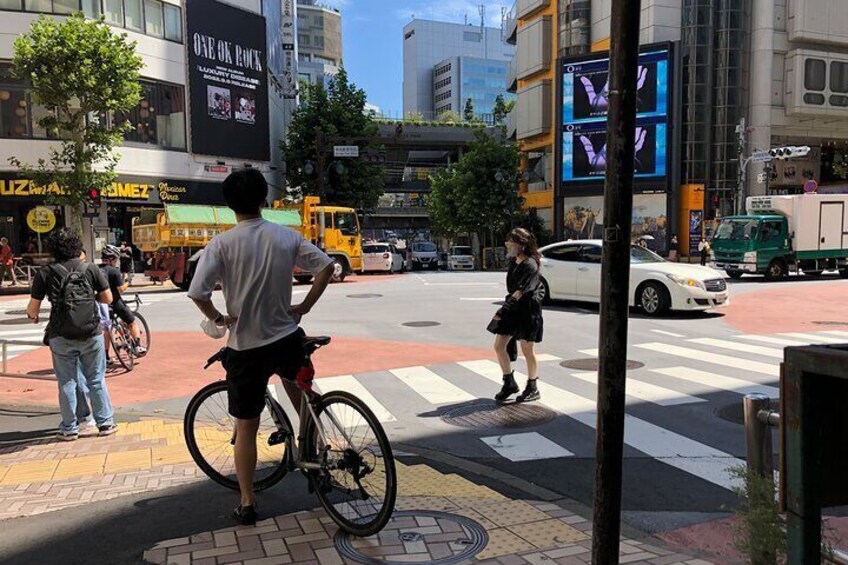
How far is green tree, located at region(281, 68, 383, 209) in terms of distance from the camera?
38594 mm

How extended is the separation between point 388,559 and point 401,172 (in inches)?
3155

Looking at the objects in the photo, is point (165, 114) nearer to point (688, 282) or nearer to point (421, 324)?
point (421, 324)

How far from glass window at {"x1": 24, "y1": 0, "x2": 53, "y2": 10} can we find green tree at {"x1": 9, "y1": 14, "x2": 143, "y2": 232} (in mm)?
7632

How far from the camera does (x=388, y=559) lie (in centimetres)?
348

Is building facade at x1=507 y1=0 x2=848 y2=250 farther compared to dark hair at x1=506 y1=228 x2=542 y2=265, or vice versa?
building facade at x1=507 y1=0 x2=848 y2=250

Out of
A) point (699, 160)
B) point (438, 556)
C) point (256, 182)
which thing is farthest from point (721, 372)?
point (699, 160)

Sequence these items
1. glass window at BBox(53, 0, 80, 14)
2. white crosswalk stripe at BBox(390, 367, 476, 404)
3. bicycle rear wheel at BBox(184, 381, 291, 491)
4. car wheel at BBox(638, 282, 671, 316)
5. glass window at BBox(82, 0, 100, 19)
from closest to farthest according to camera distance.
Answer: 1. bicycle rear wheel at BBox(184, 381, 291, 491)
2. white crosswalk stripe at BBox(390, 367, 476, 404)
3. car wheel at BBox(638, 282, 671, 316)
4. glass window at BBox(53, 0, 80, 14)
5. glass window at BBox(82, 0, 100, 19)

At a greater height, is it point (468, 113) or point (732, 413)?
point (468, 113)

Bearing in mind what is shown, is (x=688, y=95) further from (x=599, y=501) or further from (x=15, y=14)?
(x=599, y=501)

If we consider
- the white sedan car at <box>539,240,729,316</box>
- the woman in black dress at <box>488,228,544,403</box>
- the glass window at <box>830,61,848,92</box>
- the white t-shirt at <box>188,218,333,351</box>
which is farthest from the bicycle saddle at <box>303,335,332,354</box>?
the glass window at <box>830,61,848,92</box>

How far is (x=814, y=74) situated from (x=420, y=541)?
43862 mm

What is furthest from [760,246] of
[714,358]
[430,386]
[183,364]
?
[183,364]

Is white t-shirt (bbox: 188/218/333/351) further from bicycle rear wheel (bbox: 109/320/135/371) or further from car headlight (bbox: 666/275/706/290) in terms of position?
car headlight (bbox: 666/275/706/290)

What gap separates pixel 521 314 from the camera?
7.13m
